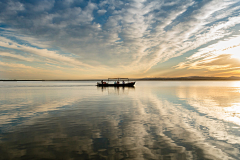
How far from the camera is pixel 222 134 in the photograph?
36.4ft

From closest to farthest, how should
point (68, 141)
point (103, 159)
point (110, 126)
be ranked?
1. point (103, 159)
2. point (68, 141)
3. point (110, 126)

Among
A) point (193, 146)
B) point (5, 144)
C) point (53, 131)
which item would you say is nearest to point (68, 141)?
point (53, 131)

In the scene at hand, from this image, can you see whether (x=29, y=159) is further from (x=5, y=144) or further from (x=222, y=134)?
(x=222, y=134)

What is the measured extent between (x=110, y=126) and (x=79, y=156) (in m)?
5.55

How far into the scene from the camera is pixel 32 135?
11.0 meters

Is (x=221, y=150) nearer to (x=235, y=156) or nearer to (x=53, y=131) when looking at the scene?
(x=235, y=156)

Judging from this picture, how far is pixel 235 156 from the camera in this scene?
25.7 ft

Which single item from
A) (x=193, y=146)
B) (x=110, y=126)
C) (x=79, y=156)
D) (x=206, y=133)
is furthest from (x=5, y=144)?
(x=206, y=133)

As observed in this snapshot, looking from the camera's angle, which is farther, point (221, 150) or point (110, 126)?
point (110, 126)

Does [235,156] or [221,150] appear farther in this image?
[221,150]

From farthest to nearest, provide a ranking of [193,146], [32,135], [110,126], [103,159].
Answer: [110,126]
[32,135]
[193,146]
[103,159]

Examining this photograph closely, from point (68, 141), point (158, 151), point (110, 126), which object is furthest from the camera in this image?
point (110, 126)

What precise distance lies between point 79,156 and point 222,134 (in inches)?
425

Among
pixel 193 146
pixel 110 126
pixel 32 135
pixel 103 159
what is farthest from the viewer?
pixel 110 126
